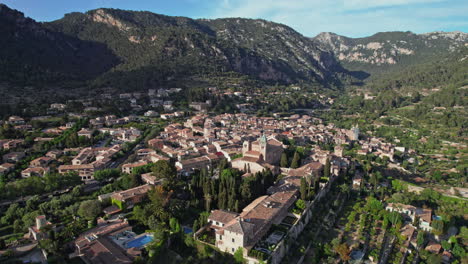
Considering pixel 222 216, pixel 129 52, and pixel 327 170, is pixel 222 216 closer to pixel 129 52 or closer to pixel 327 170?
pixel 327 170

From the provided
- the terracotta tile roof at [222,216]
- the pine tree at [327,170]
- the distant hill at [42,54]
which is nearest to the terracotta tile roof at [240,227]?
the terracotta tile roof at [222,216]

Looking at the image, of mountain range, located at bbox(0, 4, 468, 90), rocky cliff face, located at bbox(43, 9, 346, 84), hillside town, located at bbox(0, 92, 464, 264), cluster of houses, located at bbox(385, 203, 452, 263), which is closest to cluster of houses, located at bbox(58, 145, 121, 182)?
hillside town, located at bbox(0, 92, 464, 264)

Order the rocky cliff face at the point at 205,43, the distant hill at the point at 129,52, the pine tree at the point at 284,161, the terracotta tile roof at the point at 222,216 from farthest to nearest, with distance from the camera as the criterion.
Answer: the rocky cliff face at the point at 205,43, the distant hill at the point at 129,52, the pine tree at the point at 284,161, the terracotta tile roof at the point at 222,216

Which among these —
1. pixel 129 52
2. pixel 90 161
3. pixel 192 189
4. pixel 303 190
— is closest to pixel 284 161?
pixel 303 190

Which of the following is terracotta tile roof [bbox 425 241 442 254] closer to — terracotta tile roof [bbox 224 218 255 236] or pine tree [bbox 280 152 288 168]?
pine tree [bbox 280 152 288 168]

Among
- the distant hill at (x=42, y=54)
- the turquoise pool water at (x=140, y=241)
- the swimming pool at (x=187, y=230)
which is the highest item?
the distant hill at (x=42, y=54)

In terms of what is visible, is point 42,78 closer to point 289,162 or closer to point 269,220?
point 289,162

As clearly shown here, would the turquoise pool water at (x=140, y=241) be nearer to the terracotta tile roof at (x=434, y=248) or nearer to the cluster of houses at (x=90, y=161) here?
the cluster of houses at (x=90, y=161)
